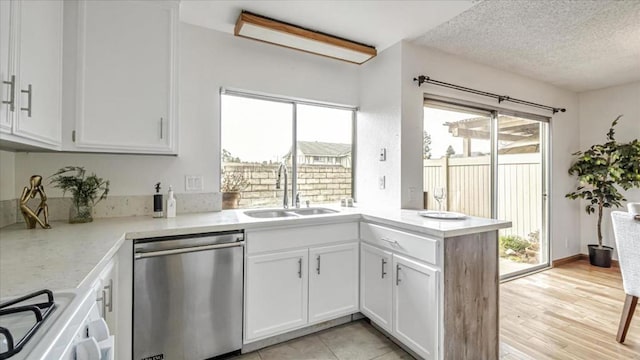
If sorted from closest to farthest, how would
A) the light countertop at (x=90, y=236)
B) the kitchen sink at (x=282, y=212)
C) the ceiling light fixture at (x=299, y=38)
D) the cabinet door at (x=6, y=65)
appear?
the light countertop at (x=90, y=236) → the cabinet door at (x=6, y=65) → the ceiling light fixture at (x=299, y=38) → the kitchen sink at (x=282, y=212)

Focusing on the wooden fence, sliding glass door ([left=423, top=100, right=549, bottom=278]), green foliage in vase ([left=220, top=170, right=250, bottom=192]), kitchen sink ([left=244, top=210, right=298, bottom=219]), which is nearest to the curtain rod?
sliding glass door ([left=423, top=100, right=549, bottom=278])

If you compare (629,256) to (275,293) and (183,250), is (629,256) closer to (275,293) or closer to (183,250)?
(275,293)

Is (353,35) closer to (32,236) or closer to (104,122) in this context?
(104,122)

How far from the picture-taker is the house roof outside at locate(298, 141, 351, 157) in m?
2.95

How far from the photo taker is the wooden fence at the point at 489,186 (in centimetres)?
305

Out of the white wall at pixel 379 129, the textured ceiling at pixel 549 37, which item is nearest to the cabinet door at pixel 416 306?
the white wall at pixel 379 129

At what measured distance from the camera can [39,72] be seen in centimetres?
142

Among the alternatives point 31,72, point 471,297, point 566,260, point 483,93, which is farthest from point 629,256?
point 31,72

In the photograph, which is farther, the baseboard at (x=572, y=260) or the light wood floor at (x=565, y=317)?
the baseboard at (x=572, y=260)

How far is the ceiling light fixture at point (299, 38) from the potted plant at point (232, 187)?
3.91ft

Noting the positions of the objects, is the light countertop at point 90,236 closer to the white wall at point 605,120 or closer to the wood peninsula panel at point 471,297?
the wood peninsula panel at point 471,297

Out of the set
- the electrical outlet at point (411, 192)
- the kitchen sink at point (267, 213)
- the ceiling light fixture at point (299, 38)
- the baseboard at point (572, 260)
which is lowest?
the baseboard at point (572, 260)

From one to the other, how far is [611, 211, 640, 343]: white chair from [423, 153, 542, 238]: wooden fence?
123cm

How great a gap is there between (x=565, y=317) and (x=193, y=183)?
11.0 ft
